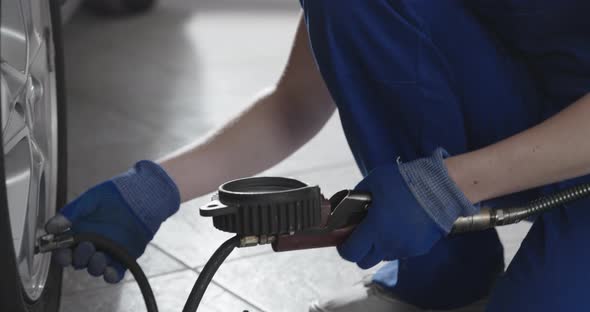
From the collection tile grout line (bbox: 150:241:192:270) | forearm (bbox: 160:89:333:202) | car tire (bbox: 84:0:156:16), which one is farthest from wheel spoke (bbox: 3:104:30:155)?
car tire (bbox: 84:0:156:16)

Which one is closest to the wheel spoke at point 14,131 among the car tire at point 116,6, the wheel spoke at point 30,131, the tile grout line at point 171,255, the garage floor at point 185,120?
the wheel spoke at point 30,131

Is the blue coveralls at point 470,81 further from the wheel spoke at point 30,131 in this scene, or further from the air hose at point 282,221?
the wheel spoke at point 30,131

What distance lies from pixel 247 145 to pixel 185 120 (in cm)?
126

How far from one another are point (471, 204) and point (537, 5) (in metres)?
0.29

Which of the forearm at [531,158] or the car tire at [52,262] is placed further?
the forearm at [531,158]

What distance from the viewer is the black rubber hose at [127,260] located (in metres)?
1.21

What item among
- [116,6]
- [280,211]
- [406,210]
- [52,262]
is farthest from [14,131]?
[116,6]

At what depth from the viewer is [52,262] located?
1419 millimetres

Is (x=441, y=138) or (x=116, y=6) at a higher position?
(x=441, y=138)

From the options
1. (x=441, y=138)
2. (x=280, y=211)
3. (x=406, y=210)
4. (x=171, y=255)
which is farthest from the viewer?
(x=171, y=255)

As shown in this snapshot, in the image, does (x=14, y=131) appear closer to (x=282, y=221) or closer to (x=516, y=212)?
(x=282, y=221)

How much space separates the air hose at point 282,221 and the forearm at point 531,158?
1.6 inches

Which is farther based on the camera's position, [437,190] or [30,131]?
[30,131]

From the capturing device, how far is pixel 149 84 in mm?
3150
